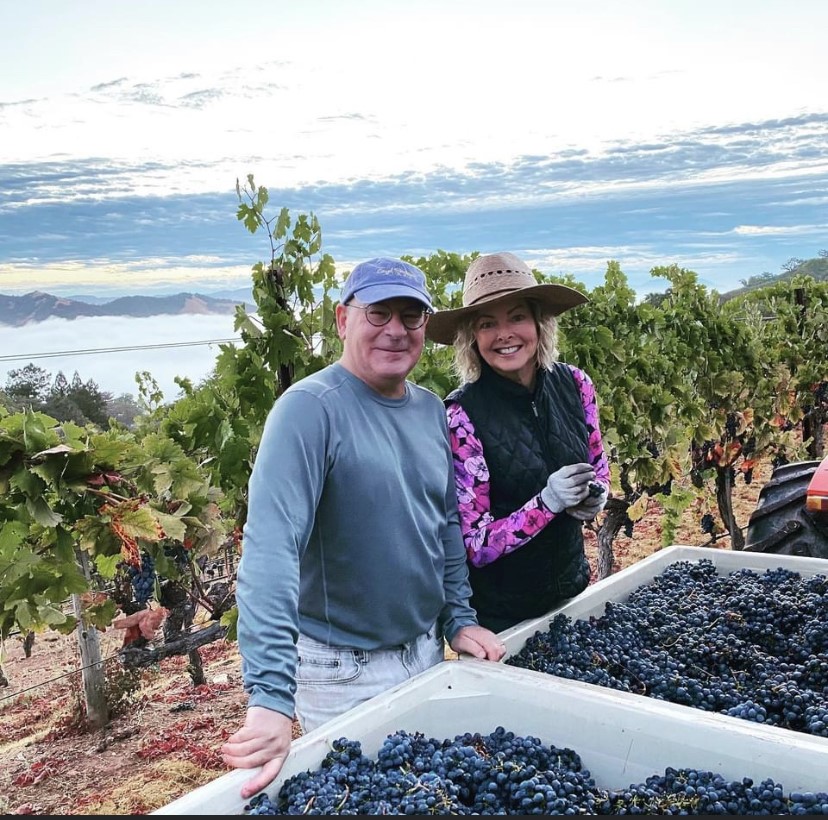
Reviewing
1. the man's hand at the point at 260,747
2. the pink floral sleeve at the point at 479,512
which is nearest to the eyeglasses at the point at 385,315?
the pink floral sleeve at the point at 479,512

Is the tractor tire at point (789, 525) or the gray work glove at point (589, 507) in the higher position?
the gray work glove at point (589, 507)

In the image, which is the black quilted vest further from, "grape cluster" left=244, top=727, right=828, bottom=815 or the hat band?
"grape cluster" left=244, top=727, right=828, bottom=815

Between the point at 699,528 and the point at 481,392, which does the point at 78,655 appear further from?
the point at 699,528

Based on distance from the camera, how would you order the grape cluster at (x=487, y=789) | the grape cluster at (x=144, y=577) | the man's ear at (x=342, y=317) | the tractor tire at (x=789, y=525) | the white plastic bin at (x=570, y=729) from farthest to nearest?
the tractor tire at (x=789, y=525) < the grape cluster at (x=144, y=577) < the man's ear at (x=342, y=317) < the white plastic bin at (x=570, y=729) < the grape cluster at (x=487, y=789)

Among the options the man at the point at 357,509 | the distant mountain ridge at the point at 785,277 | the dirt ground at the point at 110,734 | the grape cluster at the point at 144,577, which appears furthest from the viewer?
the distant mountain ridge at the point at 785,277

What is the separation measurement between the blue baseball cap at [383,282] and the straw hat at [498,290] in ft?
1.59

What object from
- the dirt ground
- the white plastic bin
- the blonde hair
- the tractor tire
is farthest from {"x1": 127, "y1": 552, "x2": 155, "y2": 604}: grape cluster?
the tractor tire

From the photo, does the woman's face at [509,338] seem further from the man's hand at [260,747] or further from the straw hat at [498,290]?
the man's hand at [260,747]

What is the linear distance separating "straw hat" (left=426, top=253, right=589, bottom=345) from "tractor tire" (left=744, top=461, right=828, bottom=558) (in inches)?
94.0

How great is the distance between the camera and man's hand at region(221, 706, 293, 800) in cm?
157

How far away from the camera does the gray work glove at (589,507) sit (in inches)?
89.7

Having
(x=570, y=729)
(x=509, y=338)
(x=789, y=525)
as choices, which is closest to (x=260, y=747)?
(x=570, y=729)

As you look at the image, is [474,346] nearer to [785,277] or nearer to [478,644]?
[478,644]

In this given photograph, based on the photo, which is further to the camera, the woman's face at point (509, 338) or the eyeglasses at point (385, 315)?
the woman's face at point (509, 338)
